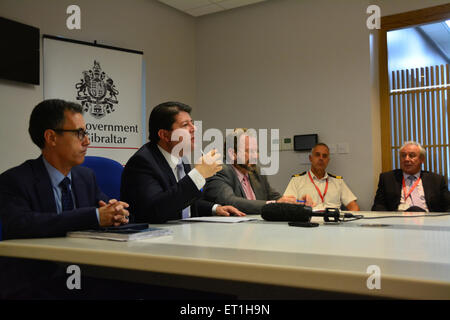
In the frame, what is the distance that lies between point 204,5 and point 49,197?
4118mm

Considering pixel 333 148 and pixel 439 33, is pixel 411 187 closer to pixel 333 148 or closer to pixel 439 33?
pixel 333 148

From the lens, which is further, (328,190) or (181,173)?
(328,190)

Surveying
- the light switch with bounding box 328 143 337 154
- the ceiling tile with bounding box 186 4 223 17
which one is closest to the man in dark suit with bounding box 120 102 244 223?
the light switch with bounding box 328 143 337 154

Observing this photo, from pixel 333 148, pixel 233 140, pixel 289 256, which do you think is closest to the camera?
pixel 289 256

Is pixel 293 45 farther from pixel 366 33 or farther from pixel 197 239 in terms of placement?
pixel 197 239

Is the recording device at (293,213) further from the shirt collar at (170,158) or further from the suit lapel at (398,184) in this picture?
the suit lapel at (398,184)

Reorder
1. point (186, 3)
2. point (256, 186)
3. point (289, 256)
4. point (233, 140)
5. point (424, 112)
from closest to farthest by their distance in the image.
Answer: point (289, 256), point (256, 186), point (233, 140), point (424, 112), point (186, 3)

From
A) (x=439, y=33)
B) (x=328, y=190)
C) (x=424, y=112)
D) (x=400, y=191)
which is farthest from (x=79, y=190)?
(x=439, y=33)

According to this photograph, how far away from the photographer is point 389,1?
4.35 meters

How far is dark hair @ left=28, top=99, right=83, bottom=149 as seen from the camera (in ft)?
5.10

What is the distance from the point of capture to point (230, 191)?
2.43m

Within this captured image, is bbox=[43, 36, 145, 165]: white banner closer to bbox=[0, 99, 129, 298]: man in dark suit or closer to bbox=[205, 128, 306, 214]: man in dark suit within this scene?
bbox=[205, 128, 306, 214]: man in dark suit

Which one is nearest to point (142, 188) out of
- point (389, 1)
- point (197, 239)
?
point (197, 239)

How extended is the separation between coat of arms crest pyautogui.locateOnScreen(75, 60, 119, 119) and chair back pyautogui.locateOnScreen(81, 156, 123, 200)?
196cm
